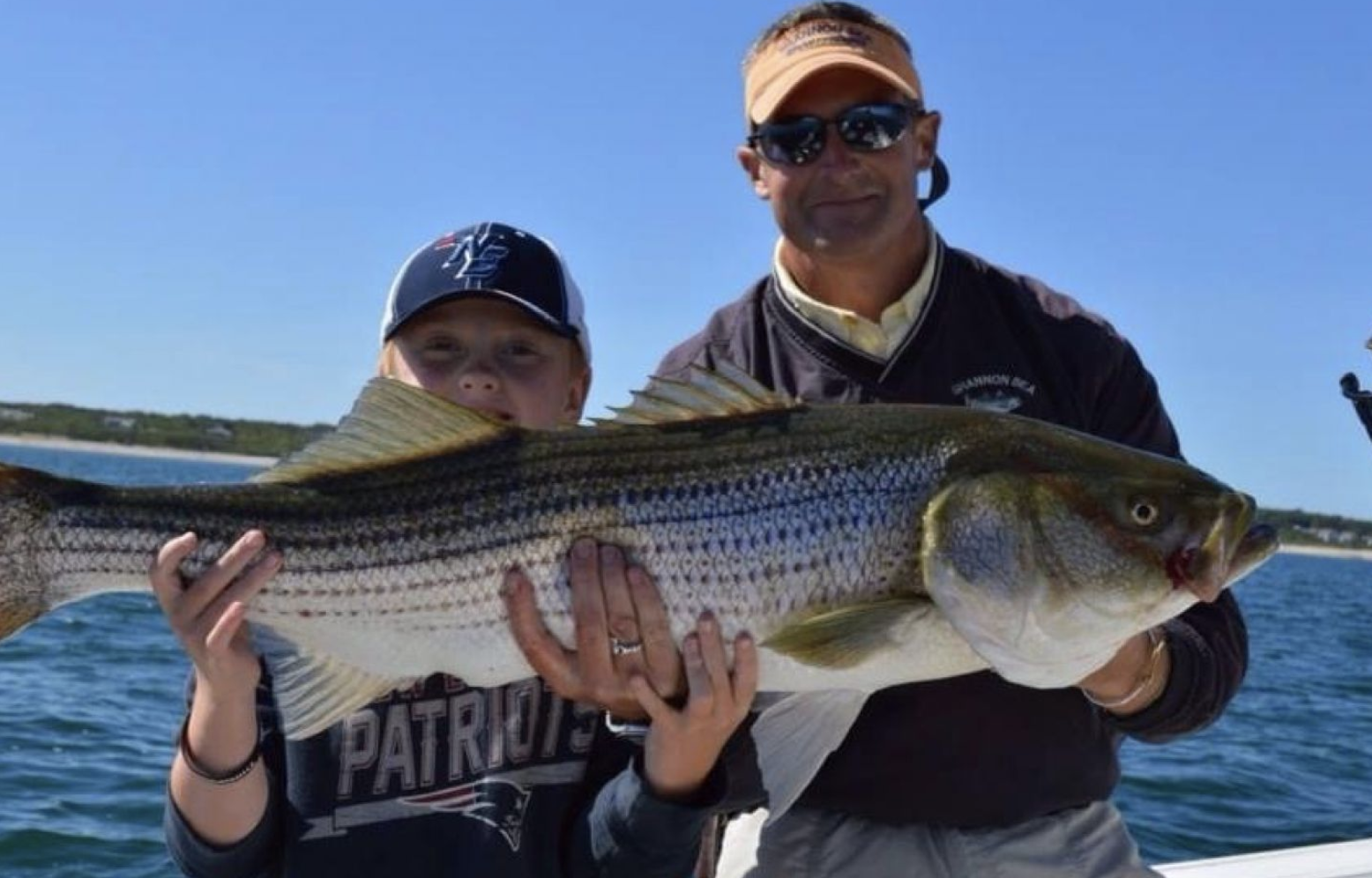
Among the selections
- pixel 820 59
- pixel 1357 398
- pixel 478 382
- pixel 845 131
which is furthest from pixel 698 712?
pixel 1357 398

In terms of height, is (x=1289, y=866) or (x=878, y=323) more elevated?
(x=878, y=323)

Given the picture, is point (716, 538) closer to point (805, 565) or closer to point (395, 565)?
point (805, 565)

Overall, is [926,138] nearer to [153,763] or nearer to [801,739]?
[801,739]

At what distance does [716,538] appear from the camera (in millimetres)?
3748

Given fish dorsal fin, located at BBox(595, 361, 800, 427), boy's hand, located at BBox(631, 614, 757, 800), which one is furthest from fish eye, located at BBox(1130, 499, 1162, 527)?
boy's hand, located at BBox(631, 614, 757, 800)

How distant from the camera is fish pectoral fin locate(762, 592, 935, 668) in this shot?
3.60 meters

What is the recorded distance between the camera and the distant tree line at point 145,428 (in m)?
122

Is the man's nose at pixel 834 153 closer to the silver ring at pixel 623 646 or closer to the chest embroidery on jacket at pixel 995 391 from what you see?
the chest embroidery on jacket at pixel 995 391

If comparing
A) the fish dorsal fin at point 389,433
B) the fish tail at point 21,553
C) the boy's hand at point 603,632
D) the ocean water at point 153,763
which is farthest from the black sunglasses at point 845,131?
the ocean water at point 153,763

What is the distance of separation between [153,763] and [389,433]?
925 centimetres

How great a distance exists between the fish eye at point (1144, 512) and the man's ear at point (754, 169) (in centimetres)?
160

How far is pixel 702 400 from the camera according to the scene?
13.2 feet

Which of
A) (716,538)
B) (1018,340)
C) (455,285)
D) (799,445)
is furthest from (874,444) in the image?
(455,285)

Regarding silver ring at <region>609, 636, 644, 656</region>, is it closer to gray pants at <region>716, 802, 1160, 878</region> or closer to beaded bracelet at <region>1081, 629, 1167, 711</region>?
gray pants at <region>716, 802, 1160, 878</region>
